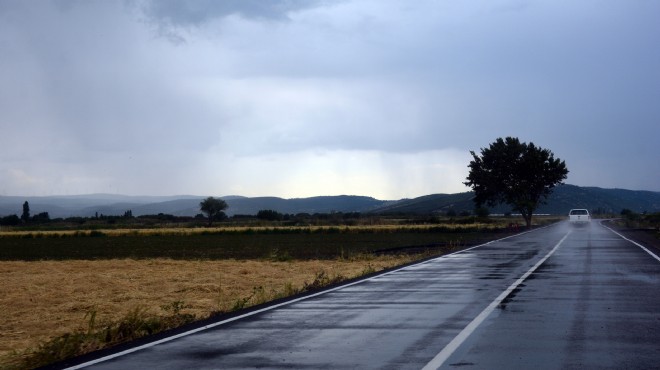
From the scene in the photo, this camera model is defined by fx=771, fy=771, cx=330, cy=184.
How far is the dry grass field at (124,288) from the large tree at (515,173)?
5731cm

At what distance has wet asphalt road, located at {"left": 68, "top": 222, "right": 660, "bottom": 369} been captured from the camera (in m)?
9.16

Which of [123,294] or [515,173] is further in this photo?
[515,173]

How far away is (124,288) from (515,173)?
237 ft

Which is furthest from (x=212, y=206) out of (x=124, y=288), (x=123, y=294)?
(x=123, y=294)

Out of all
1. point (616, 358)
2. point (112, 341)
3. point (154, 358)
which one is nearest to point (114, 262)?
point (112, 341)

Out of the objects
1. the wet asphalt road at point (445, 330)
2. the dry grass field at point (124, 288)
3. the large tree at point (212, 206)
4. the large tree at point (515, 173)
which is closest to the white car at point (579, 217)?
the large tree at point (515, 173)

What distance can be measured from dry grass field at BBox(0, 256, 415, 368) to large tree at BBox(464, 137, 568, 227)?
188ft

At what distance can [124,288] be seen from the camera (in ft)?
74.8

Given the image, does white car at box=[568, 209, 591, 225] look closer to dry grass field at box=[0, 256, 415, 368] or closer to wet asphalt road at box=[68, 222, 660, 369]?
dry grass field at box=[0, 256, 415, 368]

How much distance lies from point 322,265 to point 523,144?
63.8 meters

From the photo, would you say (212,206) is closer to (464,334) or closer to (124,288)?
(124,288)

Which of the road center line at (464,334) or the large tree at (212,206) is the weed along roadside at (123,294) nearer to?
the road center line at (464,334)

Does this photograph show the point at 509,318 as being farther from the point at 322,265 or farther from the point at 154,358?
the point at 322,265

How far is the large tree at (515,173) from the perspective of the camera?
88.8 meters
